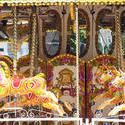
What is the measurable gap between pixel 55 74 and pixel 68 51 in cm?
84

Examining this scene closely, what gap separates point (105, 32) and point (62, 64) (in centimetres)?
145

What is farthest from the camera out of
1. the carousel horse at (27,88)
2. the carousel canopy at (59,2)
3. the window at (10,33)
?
the window at (10,33)

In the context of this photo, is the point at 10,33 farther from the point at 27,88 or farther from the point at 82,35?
the point at 27,88

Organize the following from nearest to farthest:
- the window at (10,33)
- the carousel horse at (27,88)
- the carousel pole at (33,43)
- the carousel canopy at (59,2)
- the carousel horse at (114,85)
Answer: the carousel canopy at (59,2) < the carousel horse at (27,88) < the carousel horse at (114,85) < the carousel pole at (33,43) < the window at (10,33)

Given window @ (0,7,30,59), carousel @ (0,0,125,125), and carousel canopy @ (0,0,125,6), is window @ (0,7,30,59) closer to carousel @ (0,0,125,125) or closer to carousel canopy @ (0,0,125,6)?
carousel @ (0,0,125,125)

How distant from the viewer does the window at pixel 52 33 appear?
882 centimetres

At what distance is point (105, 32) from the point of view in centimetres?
879

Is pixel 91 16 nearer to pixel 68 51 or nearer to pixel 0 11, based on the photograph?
pixel 68 51

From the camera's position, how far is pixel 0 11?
863 centimetres

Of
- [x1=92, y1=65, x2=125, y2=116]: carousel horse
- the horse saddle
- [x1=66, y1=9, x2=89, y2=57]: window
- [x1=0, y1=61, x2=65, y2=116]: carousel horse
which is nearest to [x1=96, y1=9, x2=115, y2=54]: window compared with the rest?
[x1=66, y1=9, x2=89, y2=57]: window

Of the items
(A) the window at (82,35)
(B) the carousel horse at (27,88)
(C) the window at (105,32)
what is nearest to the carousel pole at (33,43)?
(B) the carousel horse at (27,88)

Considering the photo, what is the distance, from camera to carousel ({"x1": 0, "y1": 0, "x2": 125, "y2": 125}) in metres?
6.92

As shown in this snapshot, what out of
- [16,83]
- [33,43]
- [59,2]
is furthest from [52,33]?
[16,83]

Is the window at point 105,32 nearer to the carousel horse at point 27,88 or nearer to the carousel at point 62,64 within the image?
the carousel at point 62,64
